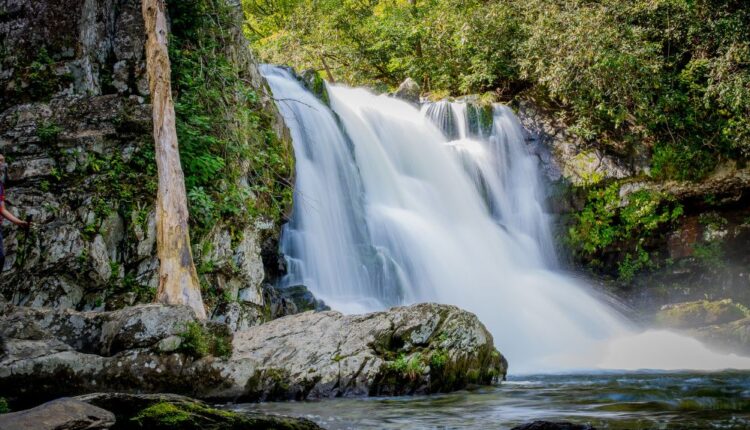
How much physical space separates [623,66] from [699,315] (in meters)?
6.05

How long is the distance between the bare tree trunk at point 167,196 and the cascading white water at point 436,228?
3.07 metres

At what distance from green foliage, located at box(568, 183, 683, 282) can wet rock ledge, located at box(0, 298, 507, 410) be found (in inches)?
429

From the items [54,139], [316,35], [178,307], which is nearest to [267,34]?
[316,35]

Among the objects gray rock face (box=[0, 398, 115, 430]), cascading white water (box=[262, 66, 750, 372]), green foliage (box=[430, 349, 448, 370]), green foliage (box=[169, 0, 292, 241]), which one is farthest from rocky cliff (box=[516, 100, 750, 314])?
gray rock face (box=[0, 398, 115, 430])

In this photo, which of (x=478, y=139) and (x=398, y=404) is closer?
(x=398, y=404)

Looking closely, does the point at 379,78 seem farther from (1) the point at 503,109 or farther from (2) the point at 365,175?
(2) the point at 365,175

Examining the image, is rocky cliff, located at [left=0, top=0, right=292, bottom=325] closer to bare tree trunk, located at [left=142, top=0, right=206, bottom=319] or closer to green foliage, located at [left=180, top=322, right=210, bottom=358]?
bare tree trunk, located at [left=142, top=0, right=206, bottom=319]

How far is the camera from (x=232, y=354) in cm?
634

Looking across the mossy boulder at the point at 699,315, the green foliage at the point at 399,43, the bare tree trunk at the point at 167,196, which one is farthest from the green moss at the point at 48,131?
the green foliage at the point at 399,43

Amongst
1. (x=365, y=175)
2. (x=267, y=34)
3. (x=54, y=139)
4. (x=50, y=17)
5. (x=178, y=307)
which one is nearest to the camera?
(x=178, y=307)

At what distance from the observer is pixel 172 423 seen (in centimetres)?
393

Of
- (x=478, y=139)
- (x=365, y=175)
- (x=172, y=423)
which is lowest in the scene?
(x=172, y=423)

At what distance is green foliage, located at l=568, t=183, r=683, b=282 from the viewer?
53.4ft

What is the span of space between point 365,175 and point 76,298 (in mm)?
8174
